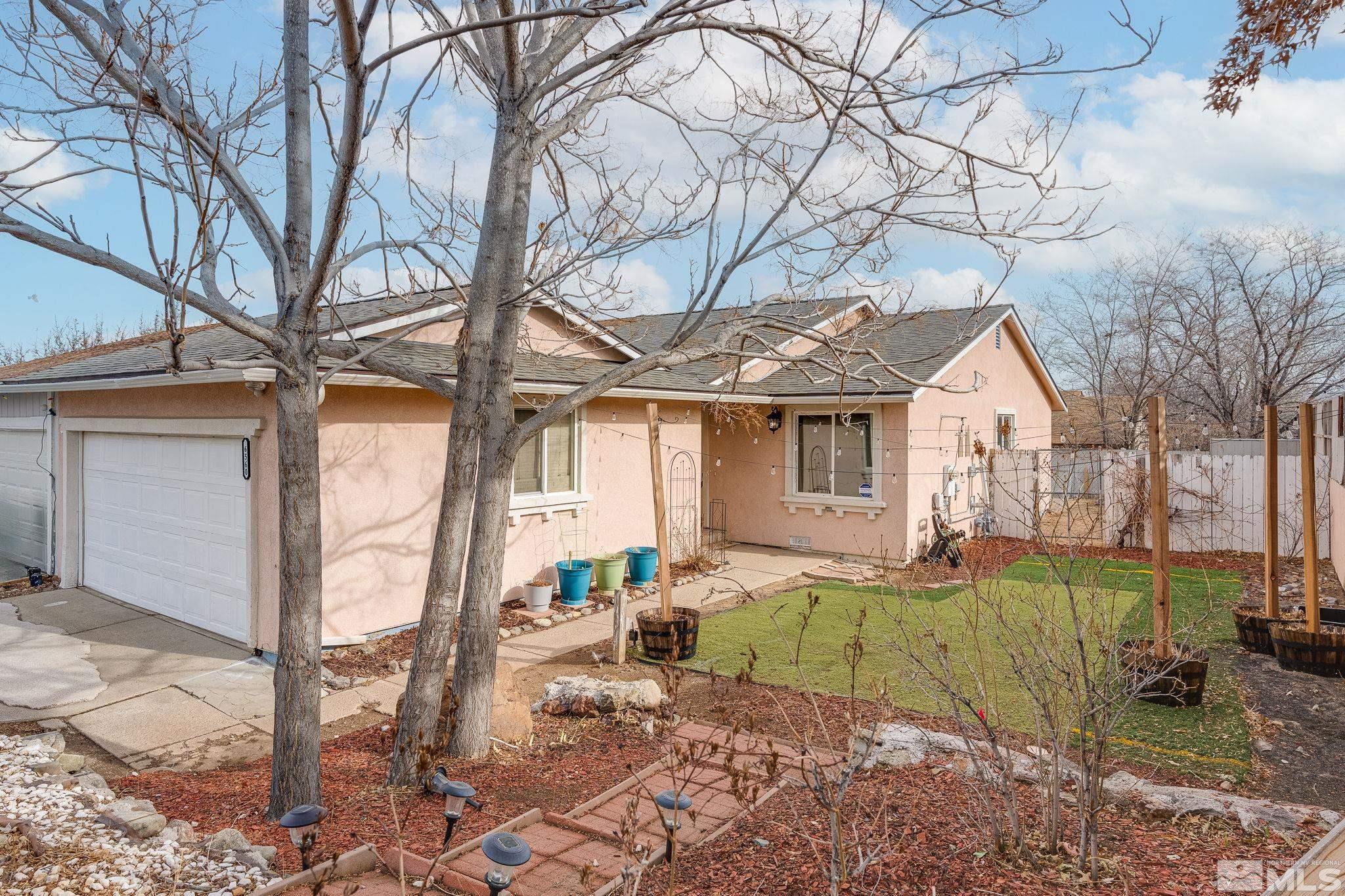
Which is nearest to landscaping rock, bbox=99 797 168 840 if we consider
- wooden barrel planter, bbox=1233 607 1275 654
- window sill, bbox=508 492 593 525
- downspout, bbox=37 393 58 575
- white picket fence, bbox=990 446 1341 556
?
window sill, bbox=508 492 593 525

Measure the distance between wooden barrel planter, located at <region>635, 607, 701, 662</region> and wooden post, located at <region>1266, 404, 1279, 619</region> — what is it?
5.35 meters

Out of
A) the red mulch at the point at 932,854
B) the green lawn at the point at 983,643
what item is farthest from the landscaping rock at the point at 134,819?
the green lawn at the point at 983,643

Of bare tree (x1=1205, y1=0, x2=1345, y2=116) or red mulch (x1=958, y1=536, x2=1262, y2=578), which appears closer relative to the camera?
bare tree (x1=1205, y1=0, x2=1345, y2=116)

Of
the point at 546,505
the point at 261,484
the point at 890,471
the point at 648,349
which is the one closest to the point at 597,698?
the point at 261,484

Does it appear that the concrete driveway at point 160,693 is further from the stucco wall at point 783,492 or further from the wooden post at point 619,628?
the stucco wall at point 783,492

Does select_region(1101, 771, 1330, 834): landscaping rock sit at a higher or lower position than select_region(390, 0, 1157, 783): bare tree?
lower

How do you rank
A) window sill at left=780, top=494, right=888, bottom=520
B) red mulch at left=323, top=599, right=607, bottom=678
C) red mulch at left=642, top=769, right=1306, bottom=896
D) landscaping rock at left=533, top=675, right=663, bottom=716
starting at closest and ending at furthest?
1. red mulch at left=642, top=769, right=1306, bottom=896
2. landscaping rock at left=533, top=675, right=663, bottom=716
3. red mulch at left=323, top=599, right=607, bottom=678
4. window sill at left=780, top=494, right=888, bottom=520

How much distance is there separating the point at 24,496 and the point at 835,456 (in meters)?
13.1

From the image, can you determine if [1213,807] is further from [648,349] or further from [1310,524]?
[648,349]

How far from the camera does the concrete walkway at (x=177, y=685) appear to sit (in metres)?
6.09

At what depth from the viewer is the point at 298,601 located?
15.2 feet

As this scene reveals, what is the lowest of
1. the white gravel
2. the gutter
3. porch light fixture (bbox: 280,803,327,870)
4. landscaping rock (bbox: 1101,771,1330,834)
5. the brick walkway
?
the brick walkway

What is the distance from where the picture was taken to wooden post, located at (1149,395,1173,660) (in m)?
6.01

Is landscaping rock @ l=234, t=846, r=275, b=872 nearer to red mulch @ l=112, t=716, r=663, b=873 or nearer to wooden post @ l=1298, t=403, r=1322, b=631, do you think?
red mulch @ l=112, t=716, r=663, b=873
